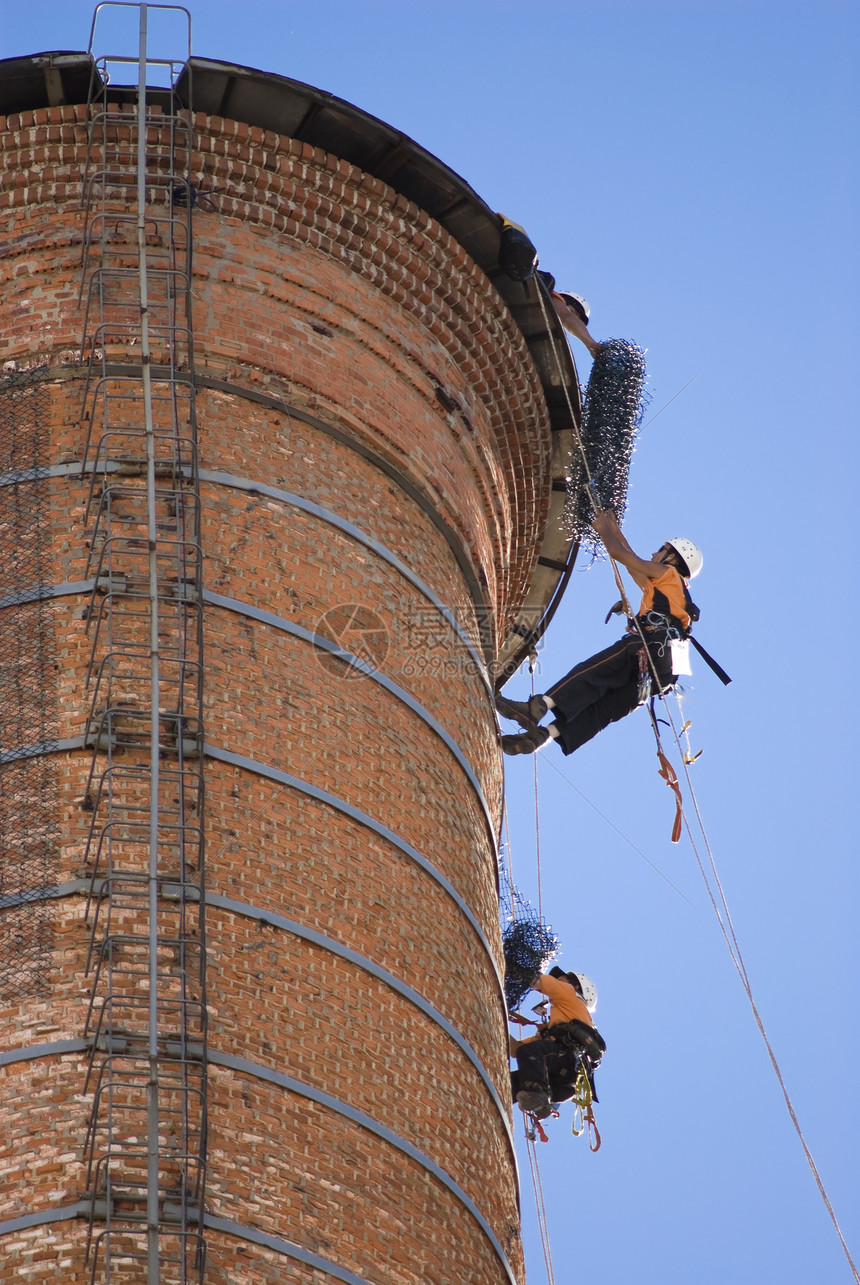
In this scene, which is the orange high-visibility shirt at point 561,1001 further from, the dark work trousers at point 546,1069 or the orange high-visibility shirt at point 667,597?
the orange high-visibility shirt at point 667,597

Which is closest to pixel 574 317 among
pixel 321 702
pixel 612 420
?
pixel 612 420

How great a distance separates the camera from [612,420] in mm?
16172

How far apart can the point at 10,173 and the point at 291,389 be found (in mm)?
2552

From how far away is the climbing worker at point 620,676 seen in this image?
51.6 ft

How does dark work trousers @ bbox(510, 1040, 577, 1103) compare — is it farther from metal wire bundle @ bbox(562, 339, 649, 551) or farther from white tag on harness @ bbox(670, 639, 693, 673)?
Result: metal wire bundle @ bbox(562, 339, 649, 551)

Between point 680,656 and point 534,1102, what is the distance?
362 cm

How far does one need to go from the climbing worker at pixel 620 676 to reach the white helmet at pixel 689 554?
7.3 inches

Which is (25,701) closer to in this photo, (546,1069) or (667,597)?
(546,1069)

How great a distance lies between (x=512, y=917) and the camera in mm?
16234

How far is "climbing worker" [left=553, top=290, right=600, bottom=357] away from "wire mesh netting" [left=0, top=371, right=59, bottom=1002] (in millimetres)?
4986

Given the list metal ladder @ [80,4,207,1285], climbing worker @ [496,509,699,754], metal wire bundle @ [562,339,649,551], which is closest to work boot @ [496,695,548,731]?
climbing worker @ [496,509,699,754]

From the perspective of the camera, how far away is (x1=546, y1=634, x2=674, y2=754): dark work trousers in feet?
51.7

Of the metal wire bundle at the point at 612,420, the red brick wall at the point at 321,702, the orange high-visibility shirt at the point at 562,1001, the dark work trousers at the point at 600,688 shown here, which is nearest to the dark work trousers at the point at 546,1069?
the orange high-visibility shirt at the point at 562,1001

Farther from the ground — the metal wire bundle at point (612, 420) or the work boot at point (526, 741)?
the metal wire bundle at point (612, 420)
